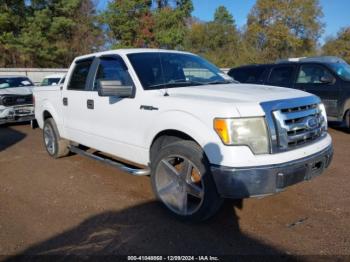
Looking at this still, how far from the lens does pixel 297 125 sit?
11.3 ft

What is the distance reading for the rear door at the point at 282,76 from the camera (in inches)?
359

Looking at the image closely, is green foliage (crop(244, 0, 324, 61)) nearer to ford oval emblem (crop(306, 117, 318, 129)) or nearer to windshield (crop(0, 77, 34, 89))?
windshield (crop(0, 77, 34, 89))

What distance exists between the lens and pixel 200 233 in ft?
11.6

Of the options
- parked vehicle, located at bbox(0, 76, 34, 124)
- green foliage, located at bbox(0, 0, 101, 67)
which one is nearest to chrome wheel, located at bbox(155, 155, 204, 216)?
parked vehicle, located at bbox(0, 76, 34, 124)

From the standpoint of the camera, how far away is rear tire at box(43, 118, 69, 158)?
20.7ft

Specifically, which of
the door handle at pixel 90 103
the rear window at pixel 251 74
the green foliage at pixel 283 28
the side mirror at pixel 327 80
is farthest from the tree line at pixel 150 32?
the door handle at pixel 90 103

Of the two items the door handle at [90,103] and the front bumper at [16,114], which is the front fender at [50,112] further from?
the front bumper at [16,114]

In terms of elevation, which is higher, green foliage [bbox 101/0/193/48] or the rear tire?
green foliage [bbox 101/0/193/48]

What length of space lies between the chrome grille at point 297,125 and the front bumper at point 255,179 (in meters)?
0.22

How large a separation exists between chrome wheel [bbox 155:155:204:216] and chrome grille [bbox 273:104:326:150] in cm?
90

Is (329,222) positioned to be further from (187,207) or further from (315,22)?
(315,22)

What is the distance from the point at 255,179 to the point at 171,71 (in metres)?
2.05

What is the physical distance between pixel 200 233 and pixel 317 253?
3.65 feet

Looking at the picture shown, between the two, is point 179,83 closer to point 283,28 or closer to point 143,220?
point 143,220
